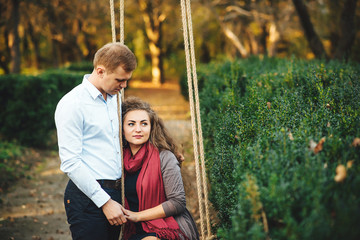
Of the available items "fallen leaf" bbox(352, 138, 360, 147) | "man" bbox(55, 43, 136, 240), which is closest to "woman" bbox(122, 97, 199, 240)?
"man" bbox(55, 43, 136, 240)

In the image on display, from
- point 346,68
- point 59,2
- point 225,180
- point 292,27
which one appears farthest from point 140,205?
point 292,27

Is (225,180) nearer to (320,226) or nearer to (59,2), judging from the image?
(320,226)

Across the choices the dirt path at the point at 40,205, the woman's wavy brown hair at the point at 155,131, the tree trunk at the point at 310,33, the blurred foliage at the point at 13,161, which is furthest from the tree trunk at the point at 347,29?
the blurred foliage at the point at 13,161

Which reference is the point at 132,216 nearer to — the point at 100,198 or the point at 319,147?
the point at 100,198

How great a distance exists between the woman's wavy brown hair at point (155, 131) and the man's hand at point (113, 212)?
59cm

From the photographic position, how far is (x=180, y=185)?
2576 mm

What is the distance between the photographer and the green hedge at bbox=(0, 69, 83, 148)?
785 centimetres

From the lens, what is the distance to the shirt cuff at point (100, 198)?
239 cm

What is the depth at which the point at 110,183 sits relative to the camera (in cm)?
262

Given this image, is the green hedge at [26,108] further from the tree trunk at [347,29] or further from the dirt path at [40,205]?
the tree trunk at [347,29]

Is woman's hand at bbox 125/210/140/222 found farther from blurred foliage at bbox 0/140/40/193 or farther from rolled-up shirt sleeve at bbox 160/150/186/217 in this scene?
blurred foliage at bbox 0/140/40/193

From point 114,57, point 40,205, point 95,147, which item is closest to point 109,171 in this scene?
point 95,147

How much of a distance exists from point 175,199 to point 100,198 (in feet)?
1.80

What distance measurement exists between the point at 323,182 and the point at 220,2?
1627cm
